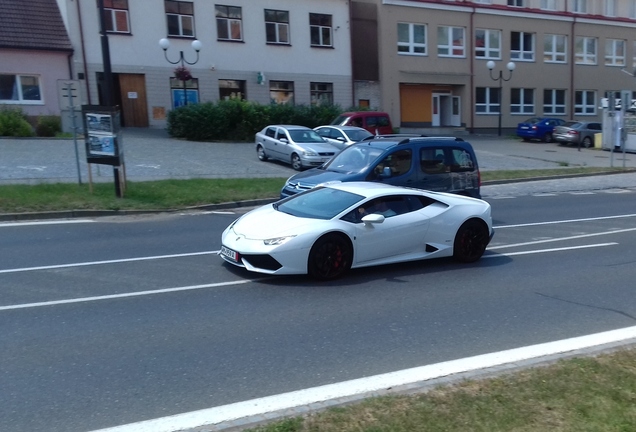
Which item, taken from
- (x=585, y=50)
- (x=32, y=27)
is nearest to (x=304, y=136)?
(x=32, y=27)

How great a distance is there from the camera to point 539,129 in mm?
38406

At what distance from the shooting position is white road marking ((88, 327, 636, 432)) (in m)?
4.49

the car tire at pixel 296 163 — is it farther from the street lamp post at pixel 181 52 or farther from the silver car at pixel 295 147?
the street lamp post at pixel 181 52

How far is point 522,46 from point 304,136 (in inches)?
1115

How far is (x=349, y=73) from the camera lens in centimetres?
3869

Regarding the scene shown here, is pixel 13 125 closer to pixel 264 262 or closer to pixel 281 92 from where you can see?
pixel 281 92

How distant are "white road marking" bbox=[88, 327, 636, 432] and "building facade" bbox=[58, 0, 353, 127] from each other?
28.8m

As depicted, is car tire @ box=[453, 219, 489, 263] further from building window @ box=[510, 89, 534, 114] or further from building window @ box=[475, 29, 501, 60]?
building window @ box=[510, 89, 534, 114]

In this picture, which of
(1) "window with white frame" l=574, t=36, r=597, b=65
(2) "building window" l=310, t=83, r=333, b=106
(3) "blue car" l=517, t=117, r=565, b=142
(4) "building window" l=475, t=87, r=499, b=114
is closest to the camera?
(2) "building window" l=310, t=83, r=333, b=106

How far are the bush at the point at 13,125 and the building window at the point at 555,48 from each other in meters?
35.4

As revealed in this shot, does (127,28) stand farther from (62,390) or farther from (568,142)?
A: (62,390)

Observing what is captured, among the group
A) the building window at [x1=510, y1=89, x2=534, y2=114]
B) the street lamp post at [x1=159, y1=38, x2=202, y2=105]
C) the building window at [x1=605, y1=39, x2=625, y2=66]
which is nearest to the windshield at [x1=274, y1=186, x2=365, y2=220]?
the street lamp post at [x1=159, y1=38, x2=202, y2=105]

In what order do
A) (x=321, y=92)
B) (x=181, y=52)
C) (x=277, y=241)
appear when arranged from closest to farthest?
1. (x=277, y=241)
2. (x=181, y=52)
3. (x=321, y=92)

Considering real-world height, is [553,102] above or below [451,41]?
below
